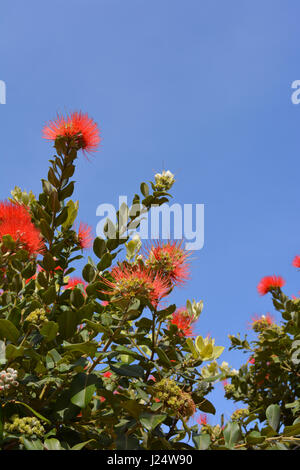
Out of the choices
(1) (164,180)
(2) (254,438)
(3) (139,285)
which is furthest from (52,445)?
(1) (164,180)

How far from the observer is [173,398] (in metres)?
1.76

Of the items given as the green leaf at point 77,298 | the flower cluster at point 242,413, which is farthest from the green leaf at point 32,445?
the flower cluster at point 242,413

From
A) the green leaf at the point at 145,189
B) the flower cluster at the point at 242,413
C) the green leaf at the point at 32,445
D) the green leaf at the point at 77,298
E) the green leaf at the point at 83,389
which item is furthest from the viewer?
the green leaf at the point at 145,189

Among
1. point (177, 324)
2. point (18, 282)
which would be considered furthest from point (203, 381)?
point (18, 282)

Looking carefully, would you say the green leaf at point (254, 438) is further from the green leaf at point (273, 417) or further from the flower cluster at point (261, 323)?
the flower cluster at point (261, 323)

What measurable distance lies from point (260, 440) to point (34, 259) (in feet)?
4.60

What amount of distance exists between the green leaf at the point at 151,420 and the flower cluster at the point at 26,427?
381mm

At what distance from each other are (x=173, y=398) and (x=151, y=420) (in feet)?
0.48

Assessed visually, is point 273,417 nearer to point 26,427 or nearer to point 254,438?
point 254,438

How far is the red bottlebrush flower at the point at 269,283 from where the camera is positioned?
16.0 ft

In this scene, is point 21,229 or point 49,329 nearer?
point 49,329

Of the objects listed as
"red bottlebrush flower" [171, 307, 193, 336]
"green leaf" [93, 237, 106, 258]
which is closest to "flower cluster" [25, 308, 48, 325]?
"green leaf" [93, 237, 106, 258]

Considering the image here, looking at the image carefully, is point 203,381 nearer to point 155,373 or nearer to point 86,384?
point 155,373
